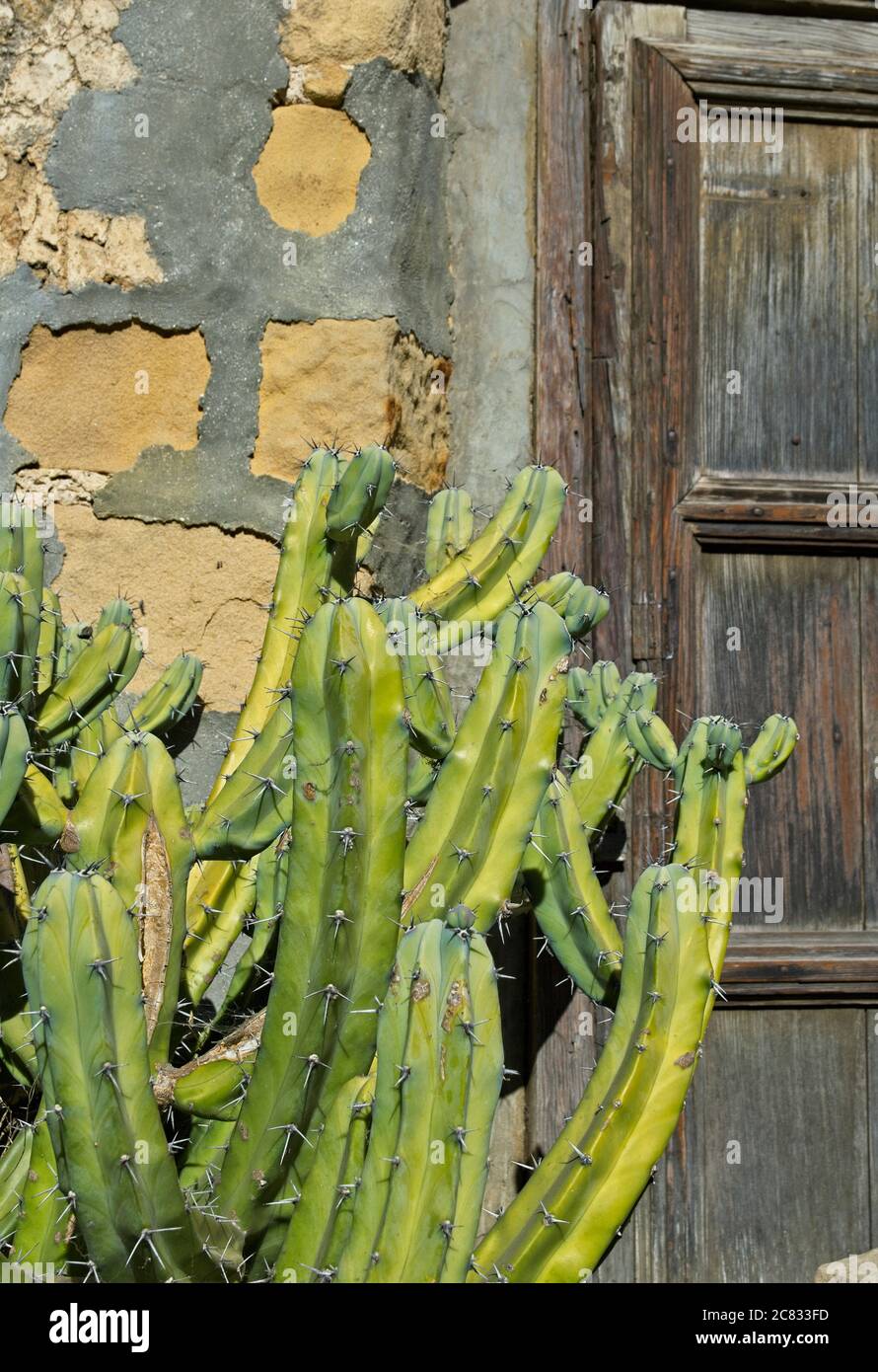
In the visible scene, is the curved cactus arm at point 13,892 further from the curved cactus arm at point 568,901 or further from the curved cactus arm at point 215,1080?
the curved cactus arm at point 568,901

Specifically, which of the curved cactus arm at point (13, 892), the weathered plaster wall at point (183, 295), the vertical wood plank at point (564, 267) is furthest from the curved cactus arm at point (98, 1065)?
the vertical wood plank at point (564, 267)

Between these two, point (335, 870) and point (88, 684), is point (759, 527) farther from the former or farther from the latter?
point (335, 870)

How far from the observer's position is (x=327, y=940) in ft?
4.57

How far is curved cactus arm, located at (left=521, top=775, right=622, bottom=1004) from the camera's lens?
1.80 meters

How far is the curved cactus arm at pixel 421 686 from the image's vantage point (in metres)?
1.62

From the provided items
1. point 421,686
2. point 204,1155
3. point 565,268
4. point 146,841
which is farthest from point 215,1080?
point 565,268

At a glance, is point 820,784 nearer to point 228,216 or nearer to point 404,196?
point 404,196

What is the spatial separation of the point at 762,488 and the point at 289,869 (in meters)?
1.60

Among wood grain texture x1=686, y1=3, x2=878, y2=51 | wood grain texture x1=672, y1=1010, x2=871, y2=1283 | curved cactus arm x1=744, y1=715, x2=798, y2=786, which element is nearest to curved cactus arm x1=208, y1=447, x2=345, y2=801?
curved cactus arm x1=744, y1=715, x2=798, y2=786

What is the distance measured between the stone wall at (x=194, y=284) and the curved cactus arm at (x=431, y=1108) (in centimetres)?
102

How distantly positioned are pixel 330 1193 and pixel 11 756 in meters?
0.57

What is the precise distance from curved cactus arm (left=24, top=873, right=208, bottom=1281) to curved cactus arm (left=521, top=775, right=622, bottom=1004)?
0.66m

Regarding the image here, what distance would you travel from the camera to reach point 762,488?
2.66m
